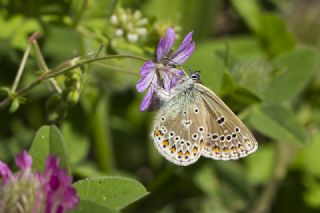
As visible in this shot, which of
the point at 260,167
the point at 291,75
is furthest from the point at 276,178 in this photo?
the point at 291,75

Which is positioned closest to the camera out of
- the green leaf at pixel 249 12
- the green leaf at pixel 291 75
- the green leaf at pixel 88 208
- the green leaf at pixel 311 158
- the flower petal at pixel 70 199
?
the flower petal at pixel 70 199

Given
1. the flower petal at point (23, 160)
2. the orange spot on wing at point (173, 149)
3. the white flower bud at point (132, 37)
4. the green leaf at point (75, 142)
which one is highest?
the flower petal at point (23, 160)

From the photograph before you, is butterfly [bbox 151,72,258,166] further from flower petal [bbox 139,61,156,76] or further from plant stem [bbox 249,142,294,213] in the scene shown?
plant stem [bbox 249,142,294,213]

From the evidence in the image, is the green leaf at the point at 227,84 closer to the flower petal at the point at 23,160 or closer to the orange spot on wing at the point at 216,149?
the orange spot on wing at the point at 216,149

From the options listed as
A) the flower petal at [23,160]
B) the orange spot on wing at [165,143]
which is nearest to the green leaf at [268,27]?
the orange spot on wing at [165,143]

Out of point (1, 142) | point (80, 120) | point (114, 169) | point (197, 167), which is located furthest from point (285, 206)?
point (1, 142)

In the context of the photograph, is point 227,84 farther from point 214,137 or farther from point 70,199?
point 70,199

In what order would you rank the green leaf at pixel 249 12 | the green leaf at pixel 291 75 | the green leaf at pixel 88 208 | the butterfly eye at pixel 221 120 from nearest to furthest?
the green leaf at pixel 88 208
the butterfly eye at pixel 221 120
the green leaf at pixel 291 75
the green leaf at pixel 249 12
